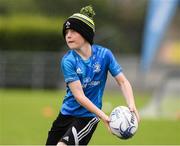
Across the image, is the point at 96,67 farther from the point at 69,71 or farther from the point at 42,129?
the point at 42,129

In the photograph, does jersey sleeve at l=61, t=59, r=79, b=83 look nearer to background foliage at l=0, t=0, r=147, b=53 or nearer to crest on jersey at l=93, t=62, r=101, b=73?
crest on jersey at l=93, t=62, r=101, b=73

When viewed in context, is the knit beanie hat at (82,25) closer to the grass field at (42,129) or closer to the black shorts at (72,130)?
the black shorts at (72,130)

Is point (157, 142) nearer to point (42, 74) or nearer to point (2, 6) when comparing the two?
point (42, 74)

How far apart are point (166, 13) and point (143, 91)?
4.39 meters

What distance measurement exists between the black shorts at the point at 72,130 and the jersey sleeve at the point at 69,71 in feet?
1.59

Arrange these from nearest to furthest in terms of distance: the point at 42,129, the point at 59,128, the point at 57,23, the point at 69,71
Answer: the point at 69,71 → the point at 59,128 → the point at 42,129 → the point at 57,23

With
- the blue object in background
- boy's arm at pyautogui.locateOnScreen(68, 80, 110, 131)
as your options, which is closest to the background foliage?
the blue object in background

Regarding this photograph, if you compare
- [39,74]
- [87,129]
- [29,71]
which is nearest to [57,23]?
[39,74]

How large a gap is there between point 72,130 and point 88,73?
64 centimetres

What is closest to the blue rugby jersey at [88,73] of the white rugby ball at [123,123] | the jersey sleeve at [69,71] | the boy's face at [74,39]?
the jersey sleeve at [69,71]

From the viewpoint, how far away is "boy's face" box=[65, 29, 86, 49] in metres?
7.48

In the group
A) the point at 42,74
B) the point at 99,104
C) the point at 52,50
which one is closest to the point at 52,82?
the point at 42,74

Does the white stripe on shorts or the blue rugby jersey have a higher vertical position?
the blue rugby jersey

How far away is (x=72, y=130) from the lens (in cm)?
749
